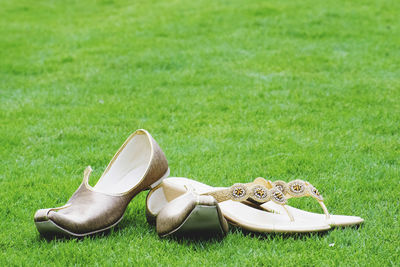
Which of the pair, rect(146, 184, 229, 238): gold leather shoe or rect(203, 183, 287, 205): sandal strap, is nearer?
rect(146, 184, 229, 238): gold leather shoe

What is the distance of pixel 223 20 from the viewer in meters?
9.04

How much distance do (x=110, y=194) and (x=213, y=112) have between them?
104 inches

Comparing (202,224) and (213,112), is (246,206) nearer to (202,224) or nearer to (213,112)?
(202,224)

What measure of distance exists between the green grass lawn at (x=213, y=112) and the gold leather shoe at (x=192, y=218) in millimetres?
75

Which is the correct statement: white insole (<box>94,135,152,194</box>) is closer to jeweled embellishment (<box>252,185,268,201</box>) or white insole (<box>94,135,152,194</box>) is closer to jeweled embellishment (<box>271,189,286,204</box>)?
jeweled embellishment (<box>252,185,268,201</box>)

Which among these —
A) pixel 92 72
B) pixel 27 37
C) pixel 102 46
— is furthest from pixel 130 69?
pixel 27 37

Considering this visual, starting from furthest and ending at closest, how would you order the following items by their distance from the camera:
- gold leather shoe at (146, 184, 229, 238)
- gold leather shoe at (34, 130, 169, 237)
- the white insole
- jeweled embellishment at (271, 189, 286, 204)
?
1. the white insole
2. jeweled embellishment at (271, 189, 286, 204)
3. gold leather shoe at (34, 130, 169, 237)
4. gold leather shoe at (146, 184, 229, 238)

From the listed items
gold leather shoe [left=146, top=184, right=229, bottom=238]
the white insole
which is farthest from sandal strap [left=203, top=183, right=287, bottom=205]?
the white insole

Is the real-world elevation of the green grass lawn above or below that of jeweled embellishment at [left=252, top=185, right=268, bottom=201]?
below

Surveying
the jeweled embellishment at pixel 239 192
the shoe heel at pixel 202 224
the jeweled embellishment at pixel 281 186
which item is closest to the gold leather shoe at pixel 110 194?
the shoe heel at pixel 202 224

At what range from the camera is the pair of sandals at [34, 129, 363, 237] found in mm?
2590

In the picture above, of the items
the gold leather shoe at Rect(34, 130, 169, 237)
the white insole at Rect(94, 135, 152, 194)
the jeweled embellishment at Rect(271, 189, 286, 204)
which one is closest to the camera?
the gold leather shoe at Rect(34, 130, 169, 237)

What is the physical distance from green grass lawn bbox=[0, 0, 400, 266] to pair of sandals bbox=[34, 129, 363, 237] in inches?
3.2

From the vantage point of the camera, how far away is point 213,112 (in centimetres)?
539
